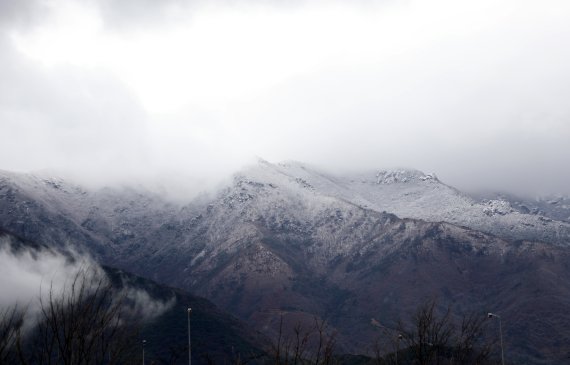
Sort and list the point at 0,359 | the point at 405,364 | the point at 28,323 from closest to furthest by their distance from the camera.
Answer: the point at 0,359
the point at 405,364
the point at 28,323

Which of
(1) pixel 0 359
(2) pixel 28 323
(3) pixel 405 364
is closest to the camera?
(1) pixel 0 359

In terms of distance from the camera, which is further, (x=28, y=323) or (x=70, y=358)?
(x=28, y=323)

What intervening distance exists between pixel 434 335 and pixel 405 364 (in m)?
108

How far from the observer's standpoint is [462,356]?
72.9m

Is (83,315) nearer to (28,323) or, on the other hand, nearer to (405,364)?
(405,364)

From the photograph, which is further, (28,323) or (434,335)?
(28,323)

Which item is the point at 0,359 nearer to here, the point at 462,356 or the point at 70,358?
the point at 70,358

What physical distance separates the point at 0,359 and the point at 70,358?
13.6ft

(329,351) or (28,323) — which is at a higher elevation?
(329,351)

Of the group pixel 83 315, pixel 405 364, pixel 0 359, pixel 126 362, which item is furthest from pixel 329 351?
pixel 405 364

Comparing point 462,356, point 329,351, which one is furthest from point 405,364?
point 329,351

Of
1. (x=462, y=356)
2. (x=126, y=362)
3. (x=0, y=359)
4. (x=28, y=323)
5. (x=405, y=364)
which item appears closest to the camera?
(x=0, y=359)

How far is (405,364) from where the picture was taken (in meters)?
168

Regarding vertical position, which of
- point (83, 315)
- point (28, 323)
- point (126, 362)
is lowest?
point (28, 323)
